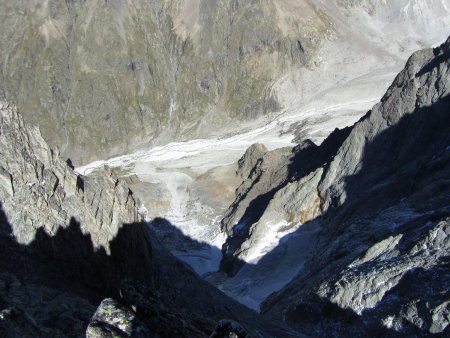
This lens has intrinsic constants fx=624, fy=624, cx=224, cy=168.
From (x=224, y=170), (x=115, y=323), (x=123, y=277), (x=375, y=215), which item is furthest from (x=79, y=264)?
(x=224, y=170)

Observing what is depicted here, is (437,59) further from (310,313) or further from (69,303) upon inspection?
(69,303)

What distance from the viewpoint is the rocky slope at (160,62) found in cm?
15188

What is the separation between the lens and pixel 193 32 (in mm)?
164750

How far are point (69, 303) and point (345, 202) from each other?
3965 centimetres

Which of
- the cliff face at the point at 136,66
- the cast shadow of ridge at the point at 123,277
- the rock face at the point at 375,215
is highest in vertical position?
the cliff face at the point at 136,66

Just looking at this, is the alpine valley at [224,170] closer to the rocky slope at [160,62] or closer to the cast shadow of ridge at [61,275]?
the cast shadow of ridge at [61,275]

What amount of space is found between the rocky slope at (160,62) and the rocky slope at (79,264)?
126167mm

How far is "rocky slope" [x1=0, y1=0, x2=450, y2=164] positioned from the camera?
151875 millimetres

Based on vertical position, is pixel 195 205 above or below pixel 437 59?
below

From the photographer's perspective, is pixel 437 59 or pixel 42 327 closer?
pixel 42 327

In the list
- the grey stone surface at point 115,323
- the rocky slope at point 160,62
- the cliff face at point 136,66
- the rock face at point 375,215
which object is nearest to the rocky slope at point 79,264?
the grey stone surface at point 115,323

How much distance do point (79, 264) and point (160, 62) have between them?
14953cm

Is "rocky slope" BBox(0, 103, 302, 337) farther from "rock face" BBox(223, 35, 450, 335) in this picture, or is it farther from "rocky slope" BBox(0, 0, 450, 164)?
"rocky slope" BBox(0, 0, 450, 164)

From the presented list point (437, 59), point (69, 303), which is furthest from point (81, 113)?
point (69, 303)
